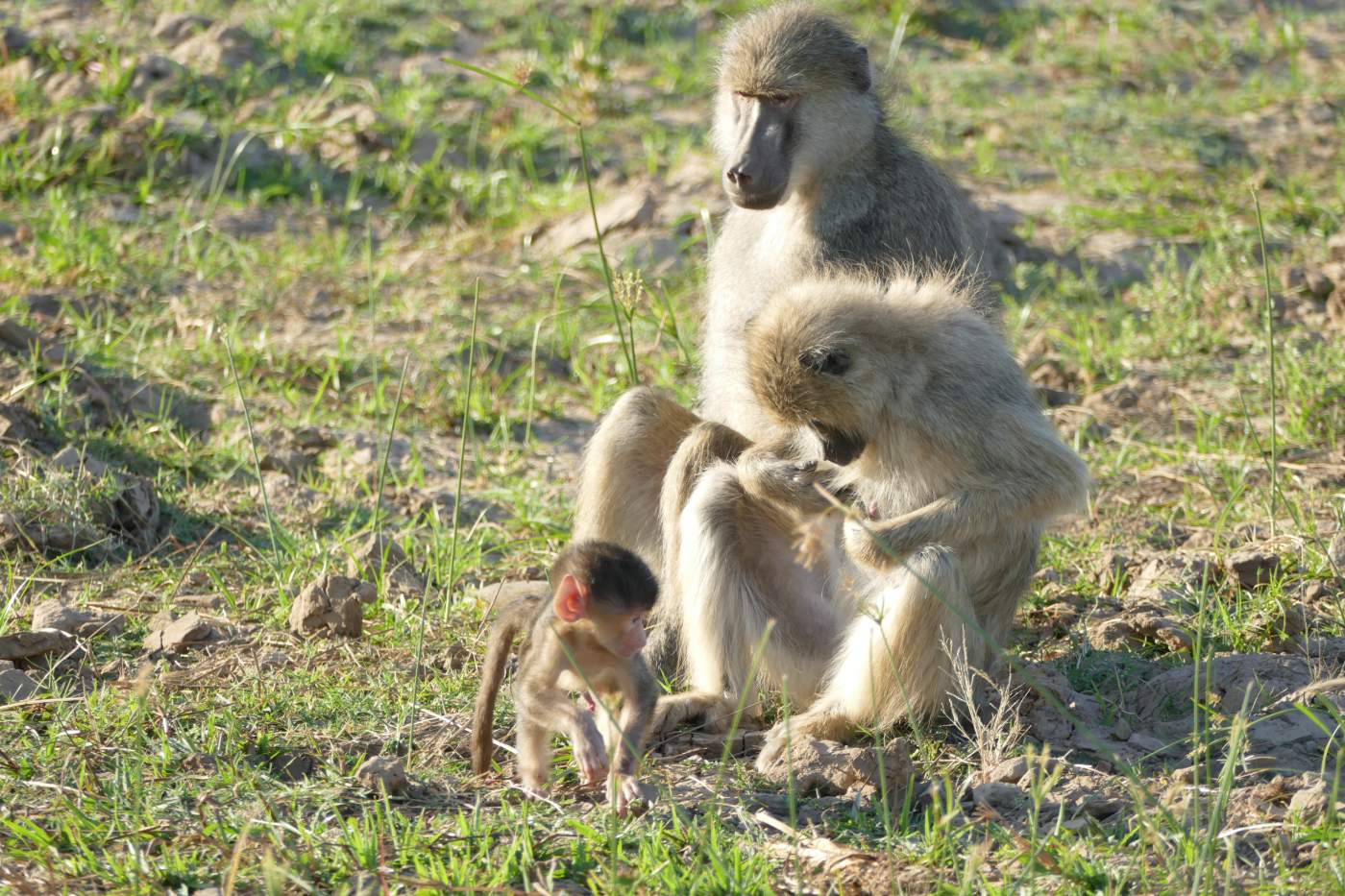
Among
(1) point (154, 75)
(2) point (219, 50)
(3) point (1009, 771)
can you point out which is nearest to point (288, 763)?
(3) point (1009, 771)

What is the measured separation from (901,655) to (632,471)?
0.99m

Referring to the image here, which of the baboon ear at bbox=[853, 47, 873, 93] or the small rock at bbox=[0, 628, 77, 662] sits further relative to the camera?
the baboon ear at bbox=[853, 47, 873, 93]

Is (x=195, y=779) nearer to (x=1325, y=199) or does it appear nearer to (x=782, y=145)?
(x=782, y=145)

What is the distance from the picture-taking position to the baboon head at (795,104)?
438 cm

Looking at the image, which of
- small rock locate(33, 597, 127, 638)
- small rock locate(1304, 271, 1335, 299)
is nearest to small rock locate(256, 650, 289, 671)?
small rock locate(33, 597, 127, 638)

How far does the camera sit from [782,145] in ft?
14.4

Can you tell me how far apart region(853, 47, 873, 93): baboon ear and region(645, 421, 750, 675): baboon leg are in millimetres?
1076

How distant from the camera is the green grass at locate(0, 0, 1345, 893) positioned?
310cm

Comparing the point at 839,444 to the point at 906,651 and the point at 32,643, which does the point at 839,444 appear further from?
the point at 32,643

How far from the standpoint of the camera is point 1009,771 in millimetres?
3428

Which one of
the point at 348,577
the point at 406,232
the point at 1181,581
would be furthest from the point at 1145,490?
the point at 406,232

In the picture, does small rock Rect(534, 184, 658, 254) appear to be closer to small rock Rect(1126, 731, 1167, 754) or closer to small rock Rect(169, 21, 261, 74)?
small rock Rect(169, 21, 261, 74)

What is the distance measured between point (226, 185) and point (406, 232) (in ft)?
3.03

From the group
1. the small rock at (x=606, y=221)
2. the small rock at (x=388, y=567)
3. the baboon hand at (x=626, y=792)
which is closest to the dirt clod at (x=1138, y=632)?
the baboon hand at (x=626, y=792)
